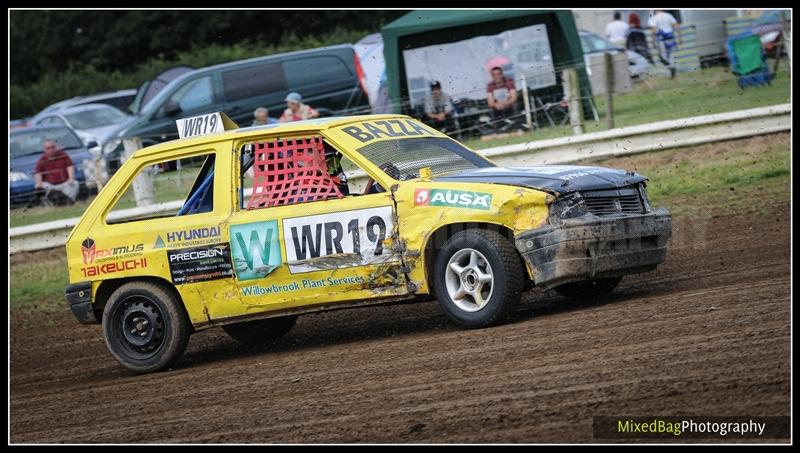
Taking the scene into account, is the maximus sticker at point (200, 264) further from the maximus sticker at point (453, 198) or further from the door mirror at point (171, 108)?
the door mirror at point (171, 108)

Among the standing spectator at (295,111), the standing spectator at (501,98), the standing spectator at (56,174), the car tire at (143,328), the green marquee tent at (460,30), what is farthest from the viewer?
the green marquee tent at (460,30)

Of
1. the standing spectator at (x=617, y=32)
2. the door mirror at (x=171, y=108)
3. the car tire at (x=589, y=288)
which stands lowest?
the car tire at (x=589, y=288)

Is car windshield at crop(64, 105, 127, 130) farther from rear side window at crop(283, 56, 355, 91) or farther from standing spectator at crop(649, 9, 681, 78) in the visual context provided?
standing spectator at crop(649, 9, 681, 78)

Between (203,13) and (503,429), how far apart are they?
36491 mm

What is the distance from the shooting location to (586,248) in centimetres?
747

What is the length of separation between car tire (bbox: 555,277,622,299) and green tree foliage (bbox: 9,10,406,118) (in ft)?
94.8

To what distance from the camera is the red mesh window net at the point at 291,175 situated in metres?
8.12

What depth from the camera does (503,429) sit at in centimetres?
535

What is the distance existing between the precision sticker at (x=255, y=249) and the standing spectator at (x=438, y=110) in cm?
787

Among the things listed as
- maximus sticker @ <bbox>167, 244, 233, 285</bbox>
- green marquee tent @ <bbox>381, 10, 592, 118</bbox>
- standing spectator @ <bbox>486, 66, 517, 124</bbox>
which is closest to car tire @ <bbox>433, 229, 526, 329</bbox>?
maximus sticker @ <bbox>167, 244, 233, 285</bbox>

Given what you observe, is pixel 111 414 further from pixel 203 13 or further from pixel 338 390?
pixel 203 13

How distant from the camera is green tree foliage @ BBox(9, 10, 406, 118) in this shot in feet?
124

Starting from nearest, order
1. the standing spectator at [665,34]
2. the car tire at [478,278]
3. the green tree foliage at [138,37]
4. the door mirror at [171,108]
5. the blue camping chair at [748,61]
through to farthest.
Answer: the car tire at [478,278] → the blue camping chair at [748,61] → the standing spectator at [665,34] → the door mirror at [171,108] → the green tree foliage at [138,37]

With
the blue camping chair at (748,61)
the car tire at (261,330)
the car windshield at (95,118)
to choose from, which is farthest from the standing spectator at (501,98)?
the car windshield at (95,118)
